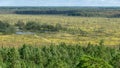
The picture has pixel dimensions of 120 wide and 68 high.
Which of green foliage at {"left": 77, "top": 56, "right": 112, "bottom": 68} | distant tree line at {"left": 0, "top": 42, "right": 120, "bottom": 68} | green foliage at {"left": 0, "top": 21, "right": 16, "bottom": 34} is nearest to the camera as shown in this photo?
green foliage at {"left": 77, "top": 56, "right": 112, "bottom": 68}

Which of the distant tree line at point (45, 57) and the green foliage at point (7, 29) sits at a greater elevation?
the distant tree line at point (45, 57)

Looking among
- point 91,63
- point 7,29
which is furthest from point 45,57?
point 7,29

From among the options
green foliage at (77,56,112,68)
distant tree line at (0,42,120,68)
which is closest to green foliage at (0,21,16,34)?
distant tree line at (0,42,120,68)

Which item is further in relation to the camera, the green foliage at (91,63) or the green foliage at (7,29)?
the green foliage at (7,29)

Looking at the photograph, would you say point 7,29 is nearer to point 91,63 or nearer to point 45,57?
point 45,57

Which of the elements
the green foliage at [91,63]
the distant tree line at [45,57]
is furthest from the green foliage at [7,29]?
the green foliage at [91,63]

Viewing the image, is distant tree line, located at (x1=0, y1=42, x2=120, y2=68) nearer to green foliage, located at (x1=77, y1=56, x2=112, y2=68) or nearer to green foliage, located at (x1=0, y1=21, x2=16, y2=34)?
green foliage, located at (x1=77, y1=56, x2=112, y2=68)

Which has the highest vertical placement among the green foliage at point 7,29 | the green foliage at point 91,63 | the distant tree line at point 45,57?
the green foliage at point 91,63

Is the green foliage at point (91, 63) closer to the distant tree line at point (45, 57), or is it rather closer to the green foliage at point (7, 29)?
the distant tree line at point (45, 57)

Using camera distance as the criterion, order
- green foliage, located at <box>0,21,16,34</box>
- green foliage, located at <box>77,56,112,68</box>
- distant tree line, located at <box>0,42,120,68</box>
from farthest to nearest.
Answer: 1. green foliage, located at <box>0,21,16,34</box>
2. distant tree line, located at <box>0,42,120,68</box>
3. green foliage, located at <box>77,56,112,68</box>

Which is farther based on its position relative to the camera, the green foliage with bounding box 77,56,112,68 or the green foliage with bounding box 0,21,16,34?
the green foliage with bounding box 0,21,16,34

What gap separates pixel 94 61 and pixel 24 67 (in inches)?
978

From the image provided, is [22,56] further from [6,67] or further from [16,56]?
[6,67]

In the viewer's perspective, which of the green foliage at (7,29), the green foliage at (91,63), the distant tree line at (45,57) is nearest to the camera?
the green foliage at (91,63)
